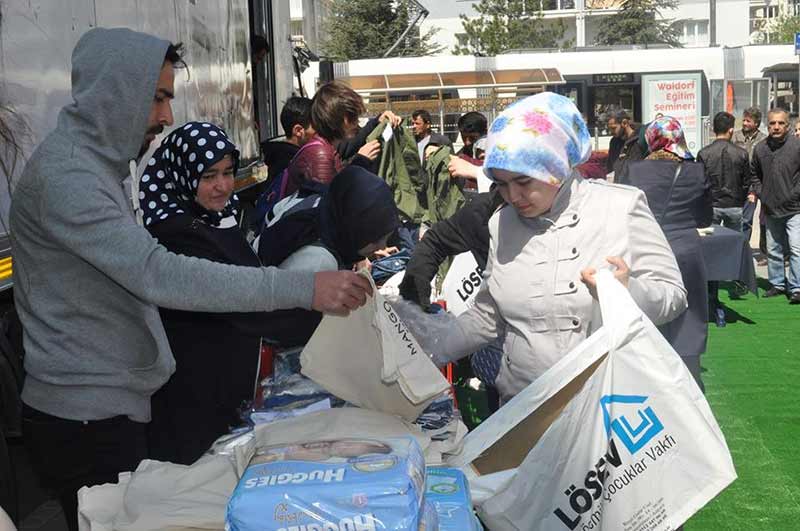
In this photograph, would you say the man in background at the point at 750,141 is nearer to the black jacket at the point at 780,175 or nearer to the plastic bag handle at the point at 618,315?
the black jacket at the point at 780,175

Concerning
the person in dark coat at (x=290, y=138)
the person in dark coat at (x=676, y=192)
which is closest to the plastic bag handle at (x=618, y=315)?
the person in dark coat at (x=676, y=192)

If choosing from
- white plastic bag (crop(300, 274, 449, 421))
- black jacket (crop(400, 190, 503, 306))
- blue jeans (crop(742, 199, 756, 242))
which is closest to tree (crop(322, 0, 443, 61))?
blue jeans (crop(742, 199, 756, 242))

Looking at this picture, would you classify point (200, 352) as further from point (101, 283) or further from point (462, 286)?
point (462, 286)

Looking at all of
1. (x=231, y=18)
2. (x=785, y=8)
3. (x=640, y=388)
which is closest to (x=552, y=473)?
(x=640, y=388)

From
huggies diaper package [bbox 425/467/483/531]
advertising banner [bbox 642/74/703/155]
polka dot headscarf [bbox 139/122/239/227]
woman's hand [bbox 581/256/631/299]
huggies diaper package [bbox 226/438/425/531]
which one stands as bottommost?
huggies diaper package [bbox 425/467/483/531]

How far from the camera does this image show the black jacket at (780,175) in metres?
9.49

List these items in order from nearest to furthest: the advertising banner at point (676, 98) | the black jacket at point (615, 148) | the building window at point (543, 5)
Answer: the black jacket at point (615, 148)
the advertising banner at point (676, 98)
the building window at point (543, 5)

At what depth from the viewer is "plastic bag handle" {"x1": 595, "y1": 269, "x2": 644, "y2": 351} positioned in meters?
2.41

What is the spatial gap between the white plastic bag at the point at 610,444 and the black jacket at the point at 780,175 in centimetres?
778

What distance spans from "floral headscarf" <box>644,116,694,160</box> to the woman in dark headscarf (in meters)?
3.35

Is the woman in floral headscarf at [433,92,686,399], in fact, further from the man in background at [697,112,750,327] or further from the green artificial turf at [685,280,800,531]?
the man in background at [697,112,750,327]

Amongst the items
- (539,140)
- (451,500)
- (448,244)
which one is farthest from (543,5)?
(451,500)

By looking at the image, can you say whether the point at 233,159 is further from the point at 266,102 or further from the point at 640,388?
the point at 266,102

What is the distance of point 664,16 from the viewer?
71938 millimetres
